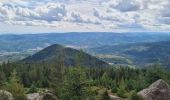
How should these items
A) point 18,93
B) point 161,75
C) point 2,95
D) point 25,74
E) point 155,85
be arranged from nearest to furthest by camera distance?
point 2,95 < point 18,93 < point 155,85 < point 161,75 < point 25,74

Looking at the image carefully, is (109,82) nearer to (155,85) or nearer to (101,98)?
(155,85)

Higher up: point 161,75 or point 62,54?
point 62,54

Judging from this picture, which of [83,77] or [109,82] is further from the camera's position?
[109,82]

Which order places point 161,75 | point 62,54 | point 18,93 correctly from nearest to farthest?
point 62,54 < point 18,93 < point 161,75

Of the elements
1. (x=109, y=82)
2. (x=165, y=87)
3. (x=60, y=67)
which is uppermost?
(x=60, y=67)

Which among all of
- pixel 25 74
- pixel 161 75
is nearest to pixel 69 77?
pixel 161 75

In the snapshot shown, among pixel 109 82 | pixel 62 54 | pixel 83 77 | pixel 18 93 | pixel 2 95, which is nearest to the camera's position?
pixel 83 77

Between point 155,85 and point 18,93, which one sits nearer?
point 18,93

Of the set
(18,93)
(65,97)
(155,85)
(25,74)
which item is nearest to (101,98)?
(65,97)

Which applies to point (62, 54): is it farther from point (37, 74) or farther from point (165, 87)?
point (37, 74)
